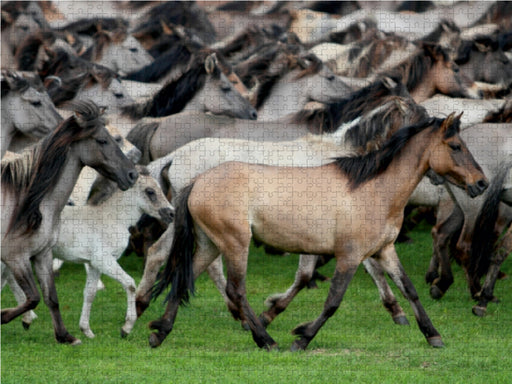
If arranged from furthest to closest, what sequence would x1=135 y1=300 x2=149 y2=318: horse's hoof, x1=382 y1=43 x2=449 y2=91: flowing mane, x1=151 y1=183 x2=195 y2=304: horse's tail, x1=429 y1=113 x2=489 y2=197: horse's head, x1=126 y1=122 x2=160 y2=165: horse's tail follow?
x1=382 y1=43 x2=449 y2=91: flowing mane, x1=126 y1=122 x2=160 y2=165: horse's tail, x1=135 y1=300 x2=149 y2=318: horse's hoof, x1=151 y1=183 x2=195 y2=304: horse's tail, x1=429 y1=113 x2=489 y2=197: horse's head

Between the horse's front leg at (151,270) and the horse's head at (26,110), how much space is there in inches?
72.1

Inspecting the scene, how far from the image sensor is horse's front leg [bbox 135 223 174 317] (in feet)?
30.4

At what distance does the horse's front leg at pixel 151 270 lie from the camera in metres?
9.27

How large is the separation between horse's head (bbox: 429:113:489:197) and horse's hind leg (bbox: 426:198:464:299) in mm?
2423

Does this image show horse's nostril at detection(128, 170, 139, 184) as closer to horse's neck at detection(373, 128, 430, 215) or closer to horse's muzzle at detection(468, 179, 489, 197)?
horse's neck at detection(373, 128, 430, 215)

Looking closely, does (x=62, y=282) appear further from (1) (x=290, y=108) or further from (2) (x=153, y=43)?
(2) (x=153, y=43)

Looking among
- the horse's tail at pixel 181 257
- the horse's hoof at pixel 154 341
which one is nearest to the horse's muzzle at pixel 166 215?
the horse's tail at pixel 181 257

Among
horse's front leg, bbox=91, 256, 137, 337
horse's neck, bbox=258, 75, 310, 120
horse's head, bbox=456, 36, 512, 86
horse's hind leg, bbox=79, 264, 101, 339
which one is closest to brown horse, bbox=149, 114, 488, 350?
horse's front leg, bbox=91, 256, 137, 337

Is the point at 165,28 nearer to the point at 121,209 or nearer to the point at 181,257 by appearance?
the point at 121,209

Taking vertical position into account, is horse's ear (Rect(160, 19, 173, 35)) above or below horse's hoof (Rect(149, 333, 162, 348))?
below

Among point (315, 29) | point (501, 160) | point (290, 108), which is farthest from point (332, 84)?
point (315, 29)

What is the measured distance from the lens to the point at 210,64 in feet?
44.8

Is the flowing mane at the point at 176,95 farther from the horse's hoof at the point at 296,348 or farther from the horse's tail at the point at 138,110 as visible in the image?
the horse's hoof at the point at 296,348

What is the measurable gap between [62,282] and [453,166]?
203 inches
